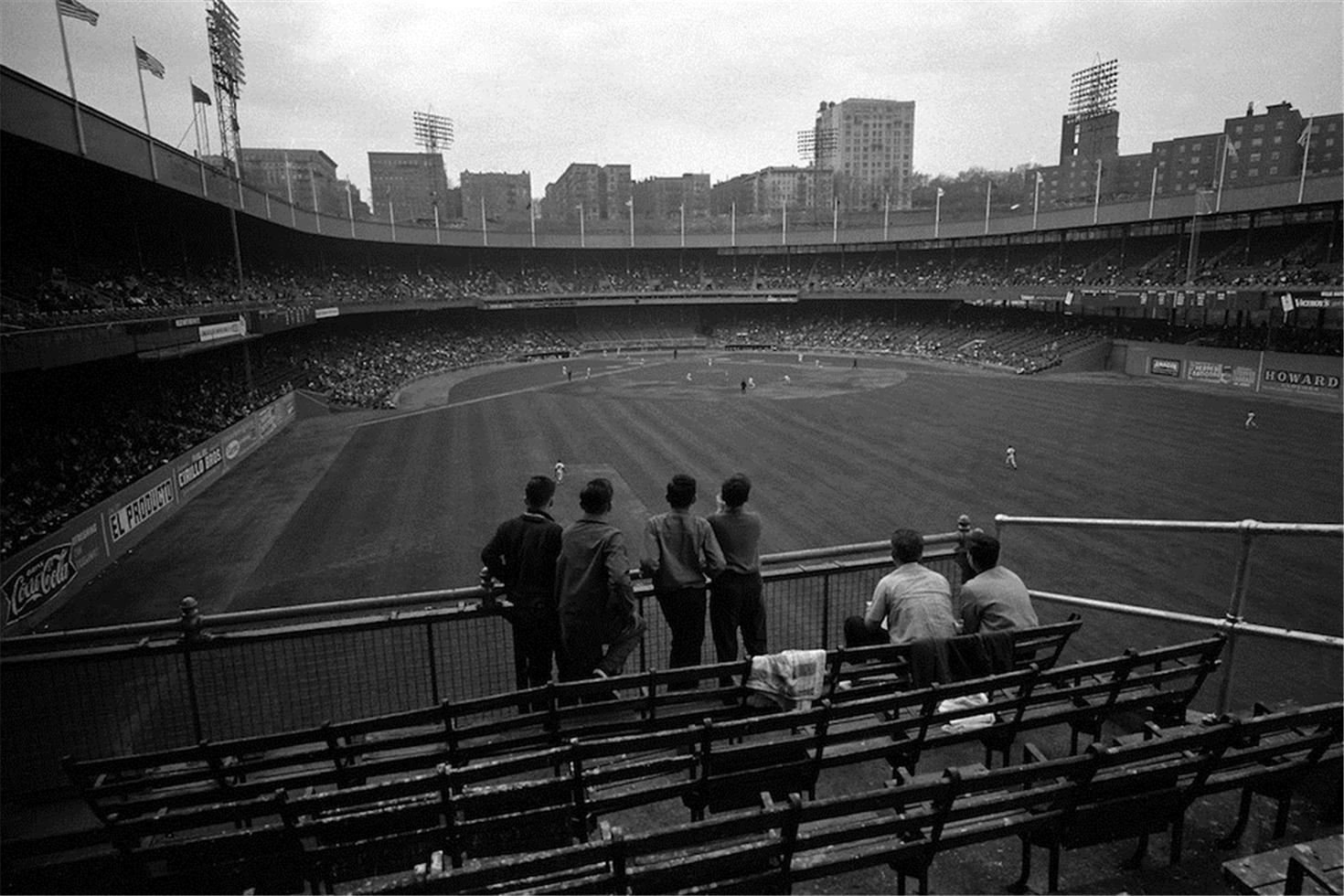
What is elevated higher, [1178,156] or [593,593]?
[1178,156]

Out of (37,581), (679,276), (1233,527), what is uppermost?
(679,276)

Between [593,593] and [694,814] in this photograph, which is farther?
[593,593]

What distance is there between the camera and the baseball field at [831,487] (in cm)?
1484

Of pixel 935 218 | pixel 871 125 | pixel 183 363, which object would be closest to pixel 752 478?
pixel 183 363

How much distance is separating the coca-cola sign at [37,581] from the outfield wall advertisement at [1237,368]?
5085 cm

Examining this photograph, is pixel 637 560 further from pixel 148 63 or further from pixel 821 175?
pixel 821 175

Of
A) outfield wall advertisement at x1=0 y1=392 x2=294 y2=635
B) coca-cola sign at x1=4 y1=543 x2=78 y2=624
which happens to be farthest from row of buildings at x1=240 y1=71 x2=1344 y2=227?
coca-cola sign at x1=4 y1=543 x2=78 y2=624

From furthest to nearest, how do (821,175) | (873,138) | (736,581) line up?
(873,138)
(821,175)
(736,581)

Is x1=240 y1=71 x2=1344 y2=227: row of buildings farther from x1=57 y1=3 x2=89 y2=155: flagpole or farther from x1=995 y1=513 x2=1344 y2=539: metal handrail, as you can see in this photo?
x1=995 y1=513 x2=1344 y2=539: metal handrail

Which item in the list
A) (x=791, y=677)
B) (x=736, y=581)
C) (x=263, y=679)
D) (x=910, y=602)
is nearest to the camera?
(x=791, y=677)

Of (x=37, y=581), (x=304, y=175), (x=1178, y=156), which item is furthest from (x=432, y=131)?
(x=1178, y=156)

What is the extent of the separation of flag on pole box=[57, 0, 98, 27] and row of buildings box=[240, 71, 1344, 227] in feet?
189

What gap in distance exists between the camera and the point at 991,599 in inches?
220

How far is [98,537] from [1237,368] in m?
53.6
